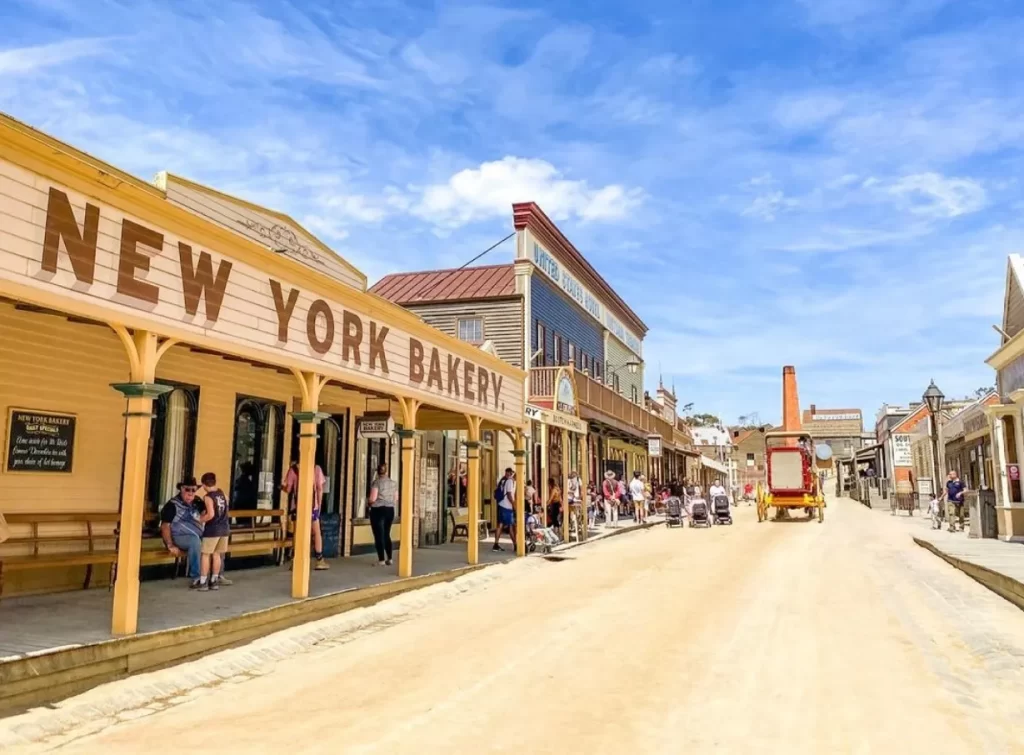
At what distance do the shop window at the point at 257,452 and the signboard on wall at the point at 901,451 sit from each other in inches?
2061

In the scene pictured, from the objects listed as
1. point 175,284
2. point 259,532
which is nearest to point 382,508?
point 259,532

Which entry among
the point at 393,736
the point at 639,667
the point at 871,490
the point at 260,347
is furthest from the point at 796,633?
the point at 871,490

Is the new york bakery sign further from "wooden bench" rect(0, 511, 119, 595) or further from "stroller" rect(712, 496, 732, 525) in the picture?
"wooden bench" rect(0, 511, 119, 595)

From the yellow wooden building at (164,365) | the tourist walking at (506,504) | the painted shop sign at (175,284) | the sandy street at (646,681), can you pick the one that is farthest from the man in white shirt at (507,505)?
the painted shop sign at (175,284)

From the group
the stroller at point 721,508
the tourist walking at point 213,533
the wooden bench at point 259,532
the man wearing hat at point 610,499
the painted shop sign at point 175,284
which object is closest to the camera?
the painted shop sign at point 175,284

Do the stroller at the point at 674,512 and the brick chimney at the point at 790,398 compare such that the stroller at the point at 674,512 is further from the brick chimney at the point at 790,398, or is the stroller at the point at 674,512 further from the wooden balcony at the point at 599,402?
the brick chimney at the point at 790,398

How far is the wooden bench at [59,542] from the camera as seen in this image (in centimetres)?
831

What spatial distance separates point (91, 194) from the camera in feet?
21.5

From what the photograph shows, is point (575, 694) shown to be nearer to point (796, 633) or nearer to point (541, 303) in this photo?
point (796, 633)

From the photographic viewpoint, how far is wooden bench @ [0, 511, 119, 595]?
27.3 feet

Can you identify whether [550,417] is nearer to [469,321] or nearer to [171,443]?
[469,321]

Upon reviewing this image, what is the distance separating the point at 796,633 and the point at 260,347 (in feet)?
21.6

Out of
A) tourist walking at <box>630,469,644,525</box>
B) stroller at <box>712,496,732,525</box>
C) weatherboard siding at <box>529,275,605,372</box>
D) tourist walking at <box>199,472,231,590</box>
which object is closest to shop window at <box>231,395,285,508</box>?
tourist walking at <box>199,472,231,590</box>

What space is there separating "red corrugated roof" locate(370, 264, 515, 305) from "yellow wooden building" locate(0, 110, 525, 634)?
9.71 m
